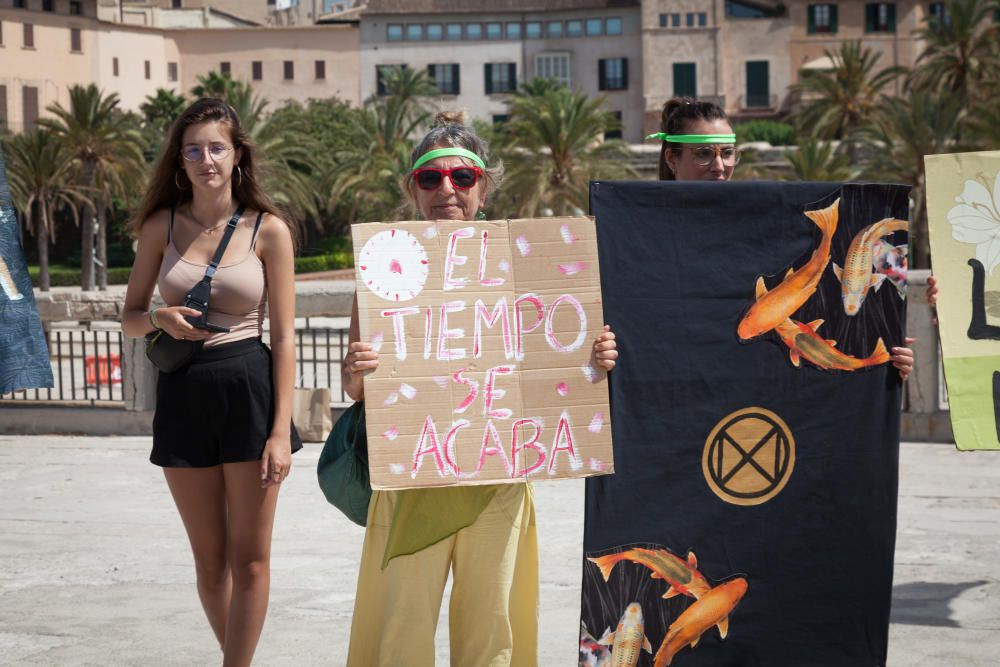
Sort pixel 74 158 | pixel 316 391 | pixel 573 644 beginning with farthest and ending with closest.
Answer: pixel 74 158 → pixel 316 391 → pixel 573 644

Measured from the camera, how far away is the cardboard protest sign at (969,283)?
4.83 metres

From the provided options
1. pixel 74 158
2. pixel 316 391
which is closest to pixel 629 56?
pixel 74 158

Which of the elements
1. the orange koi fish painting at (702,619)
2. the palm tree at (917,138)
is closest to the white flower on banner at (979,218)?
the orange koi fish painting at (702,619)

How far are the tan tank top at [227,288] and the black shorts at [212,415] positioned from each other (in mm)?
78

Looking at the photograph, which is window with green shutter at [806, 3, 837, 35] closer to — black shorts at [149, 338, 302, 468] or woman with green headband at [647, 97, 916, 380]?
woman with green headband at [647, 97, 916, 380]

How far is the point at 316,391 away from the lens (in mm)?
11180

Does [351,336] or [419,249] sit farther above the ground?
[419,249]

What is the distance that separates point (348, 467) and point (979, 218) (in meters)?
2.59

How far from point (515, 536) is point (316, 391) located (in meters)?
7.51

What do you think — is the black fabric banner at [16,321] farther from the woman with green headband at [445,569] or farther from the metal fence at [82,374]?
the metal fence at [82,374]

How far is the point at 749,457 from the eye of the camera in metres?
4.30

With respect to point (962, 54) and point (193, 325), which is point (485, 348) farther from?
point (962, 54)

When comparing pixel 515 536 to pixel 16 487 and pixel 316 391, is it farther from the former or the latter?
pixel 316 391

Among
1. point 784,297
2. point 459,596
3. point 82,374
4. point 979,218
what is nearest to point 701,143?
point 784,297
